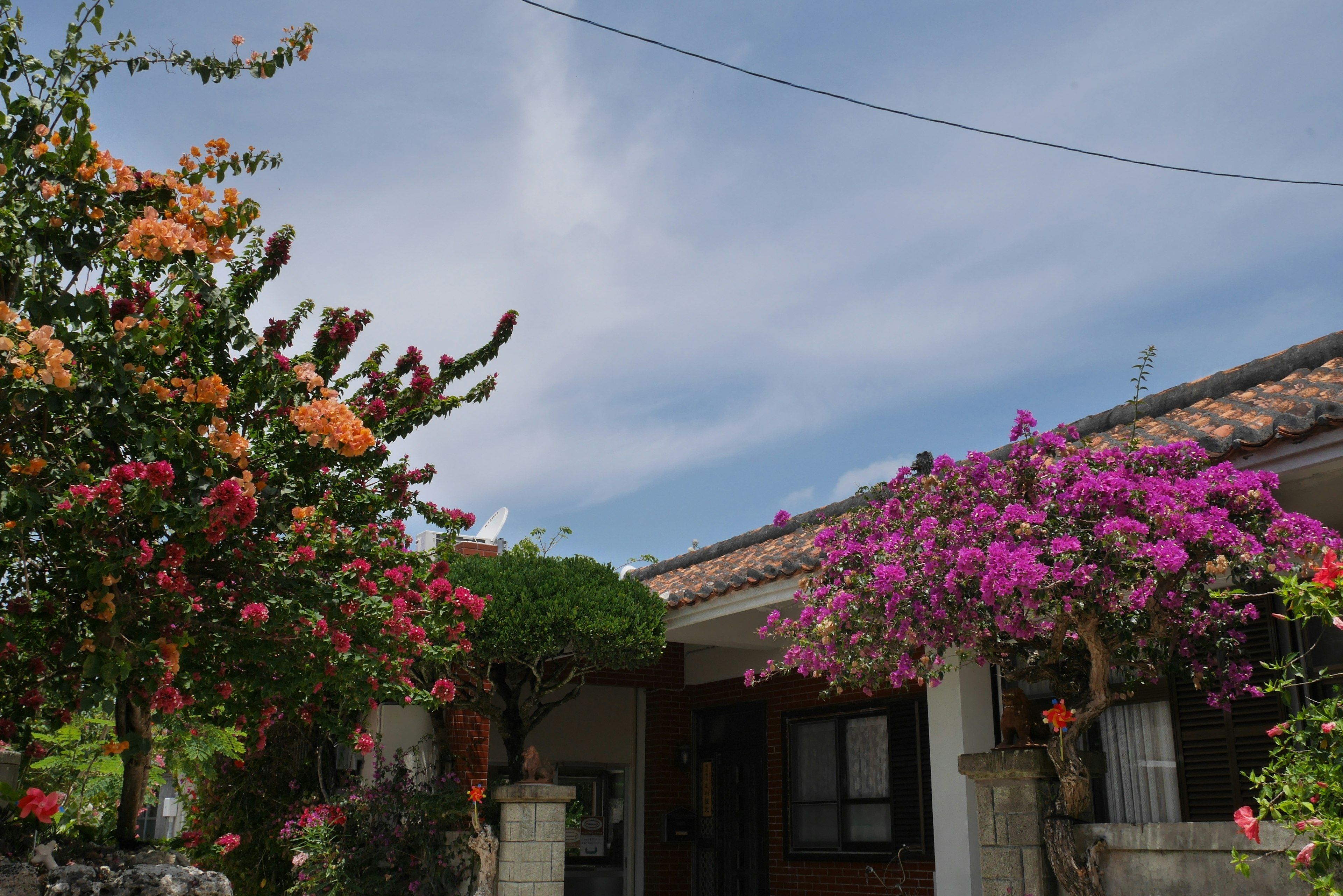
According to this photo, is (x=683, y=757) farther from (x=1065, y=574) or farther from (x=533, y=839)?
(x=1065, y=574)

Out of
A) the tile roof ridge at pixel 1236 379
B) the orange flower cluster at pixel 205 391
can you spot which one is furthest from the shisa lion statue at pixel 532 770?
the orange flower cluster at pixel 205 391

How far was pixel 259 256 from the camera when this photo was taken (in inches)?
249

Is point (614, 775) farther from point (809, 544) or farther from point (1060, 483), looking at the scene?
point (1060, 483)

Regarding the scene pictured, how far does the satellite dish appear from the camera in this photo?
624 inches

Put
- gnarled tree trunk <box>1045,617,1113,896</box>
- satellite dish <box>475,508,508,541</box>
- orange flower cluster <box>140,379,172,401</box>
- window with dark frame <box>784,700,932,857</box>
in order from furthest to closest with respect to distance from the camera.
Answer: satellite dish <box>475,508,508,541</box> < window with dark frame <box>784,700,932,857</box> < gnarled tree trunk <box>1045,617,1113,896</box> < orange flower cluster <box>140,379,172,401</box>

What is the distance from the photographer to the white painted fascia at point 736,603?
8.99 meters

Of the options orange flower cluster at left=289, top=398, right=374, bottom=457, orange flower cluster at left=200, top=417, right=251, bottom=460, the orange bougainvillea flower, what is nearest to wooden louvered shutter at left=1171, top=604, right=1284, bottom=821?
the orange bougainvillea flower

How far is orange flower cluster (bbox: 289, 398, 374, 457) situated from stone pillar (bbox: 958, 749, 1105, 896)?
12.2 ft

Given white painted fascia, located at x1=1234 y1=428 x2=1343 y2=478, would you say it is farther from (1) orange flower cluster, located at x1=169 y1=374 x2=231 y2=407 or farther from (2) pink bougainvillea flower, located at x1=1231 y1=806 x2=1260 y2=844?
(1) orange flower cluster, located at x1=169 y1=374 x2=231 y2=407

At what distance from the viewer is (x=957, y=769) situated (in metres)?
8.51

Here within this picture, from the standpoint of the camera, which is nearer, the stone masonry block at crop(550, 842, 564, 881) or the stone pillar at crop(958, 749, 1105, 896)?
the stone pillar at crop(958, 749, 1105, 896)

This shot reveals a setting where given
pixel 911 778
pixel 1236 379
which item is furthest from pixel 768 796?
pixel 1236 379

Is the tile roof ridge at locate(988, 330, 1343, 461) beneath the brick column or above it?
above

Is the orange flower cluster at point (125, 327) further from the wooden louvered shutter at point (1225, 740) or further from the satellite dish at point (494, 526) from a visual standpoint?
the satellite dish at point (494, 526)
